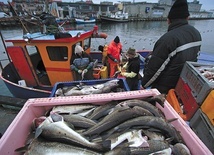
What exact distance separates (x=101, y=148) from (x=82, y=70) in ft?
12.3

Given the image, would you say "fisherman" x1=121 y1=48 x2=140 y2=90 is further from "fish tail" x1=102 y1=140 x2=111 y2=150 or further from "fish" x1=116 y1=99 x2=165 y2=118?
"fish tail" x1=102 y1=140 x2=111 y2=150

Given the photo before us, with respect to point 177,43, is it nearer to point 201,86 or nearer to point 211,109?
point 201,86

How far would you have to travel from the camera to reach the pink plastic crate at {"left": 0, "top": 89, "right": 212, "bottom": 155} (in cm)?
130

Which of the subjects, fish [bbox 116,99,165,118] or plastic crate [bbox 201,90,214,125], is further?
fish [bbox 116,99,165,118]

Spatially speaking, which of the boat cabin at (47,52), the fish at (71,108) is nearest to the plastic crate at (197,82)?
the fish at (71,108)

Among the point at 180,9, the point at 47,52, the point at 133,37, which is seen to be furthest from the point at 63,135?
the point at 133,37

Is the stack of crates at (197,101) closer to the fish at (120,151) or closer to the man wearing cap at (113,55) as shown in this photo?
the fish at (120,151)

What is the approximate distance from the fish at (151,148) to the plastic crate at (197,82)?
36.4 inches

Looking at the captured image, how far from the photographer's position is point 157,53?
105 inches

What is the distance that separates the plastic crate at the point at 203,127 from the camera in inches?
64.4

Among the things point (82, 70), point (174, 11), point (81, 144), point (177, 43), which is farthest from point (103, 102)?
point (82, 70)

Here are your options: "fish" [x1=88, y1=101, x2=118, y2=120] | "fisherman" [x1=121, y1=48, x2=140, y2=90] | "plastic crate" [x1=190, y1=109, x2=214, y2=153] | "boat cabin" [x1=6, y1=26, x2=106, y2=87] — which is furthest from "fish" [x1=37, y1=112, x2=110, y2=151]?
"boat cabin" [x1=6, y1=26, x2=106, y2=87]

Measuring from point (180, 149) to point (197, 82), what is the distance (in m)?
1.13

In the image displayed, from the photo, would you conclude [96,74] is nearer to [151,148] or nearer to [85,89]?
[85,89]
